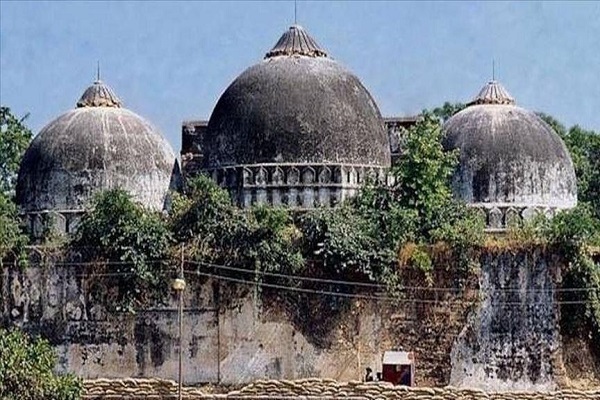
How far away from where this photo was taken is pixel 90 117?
35.2 metres

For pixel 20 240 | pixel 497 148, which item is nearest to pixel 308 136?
pixel 497 148

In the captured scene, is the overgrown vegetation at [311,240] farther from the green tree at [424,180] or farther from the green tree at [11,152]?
the green tree at [11,152]

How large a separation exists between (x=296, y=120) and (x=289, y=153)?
2.42 ft

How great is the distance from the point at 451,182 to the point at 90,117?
8164 mm

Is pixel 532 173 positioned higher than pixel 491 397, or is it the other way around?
pixel 532 173

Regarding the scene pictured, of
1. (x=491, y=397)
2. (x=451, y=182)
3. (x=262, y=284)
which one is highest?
(x=451, y=182)

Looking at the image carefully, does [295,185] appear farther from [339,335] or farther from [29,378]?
[29,378]

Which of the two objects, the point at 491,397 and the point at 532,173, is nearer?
the point at 491,397

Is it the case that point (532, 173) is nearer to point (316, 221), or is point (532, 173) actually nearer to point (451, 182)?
point (451, 182)

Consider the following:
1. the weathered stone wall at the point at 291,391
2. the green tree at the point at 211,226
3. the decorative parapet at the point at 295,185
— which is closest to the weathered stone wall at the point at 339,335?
the green tree at the point at 211,226

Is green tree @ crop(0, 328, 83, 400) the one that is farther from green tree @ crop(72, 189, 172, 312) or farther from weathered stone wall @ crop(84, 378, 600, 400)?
green tree @ crop(72, 189, 172, 312)

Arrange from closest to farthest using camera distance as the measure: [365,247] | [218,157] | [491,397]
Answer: [491,397] < [365,247] < [218,157]

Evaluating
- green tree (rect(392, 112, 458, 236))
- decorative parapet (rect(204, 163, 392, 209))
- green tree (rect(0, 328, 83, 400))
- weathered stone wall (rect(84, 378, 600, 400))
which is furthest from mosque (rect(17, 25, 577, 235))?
green tree (rect(0, 328, 83, 400))

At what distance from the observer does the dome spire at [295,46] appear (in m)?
35.5
